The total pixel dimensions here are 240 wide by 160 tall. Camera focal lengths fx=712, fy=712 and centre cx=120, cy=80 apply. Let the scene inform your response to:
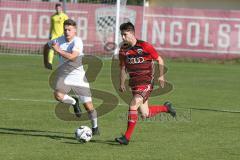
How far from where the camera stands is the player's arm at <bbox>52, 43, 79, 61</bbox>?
11402 mm

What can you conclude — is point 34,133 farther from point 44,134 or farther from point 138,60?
point 138,60

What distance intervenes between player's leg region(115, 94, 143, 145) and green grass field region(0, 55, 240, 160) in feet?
0.42

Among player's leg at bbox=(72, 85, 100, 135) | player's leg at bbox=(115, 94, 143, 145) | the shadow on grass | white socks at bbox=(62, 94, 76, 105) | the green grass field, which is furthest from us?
white socks at bbox=(62, 94, 76, 105)

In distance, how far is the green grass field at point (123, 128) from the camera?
10023 mm

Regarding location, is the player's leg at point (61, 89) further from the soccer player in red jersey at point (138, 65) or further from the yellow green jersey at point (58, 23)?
the yellow green jersey at point (58, 23)

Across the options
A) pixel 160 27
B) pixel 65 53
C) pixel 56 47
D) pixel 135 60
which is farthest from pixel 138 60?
pixel 160 27

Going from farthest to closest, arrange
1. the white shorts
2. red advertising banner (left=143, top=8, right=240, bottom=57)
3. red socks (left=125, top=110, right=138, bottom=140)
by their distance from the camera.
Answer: red advertising banner (left=143, top=8, right=240, bottom=57) < the white shorts < red socks (left=125, top=110, right=138, bottom=140)

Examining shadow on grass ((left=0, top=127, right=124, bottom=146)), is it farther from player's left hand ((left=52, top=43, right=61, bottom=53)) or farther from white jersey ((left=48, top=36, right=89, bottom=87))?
player's left hand ((left=52, top=43, right=61, bottom=53))

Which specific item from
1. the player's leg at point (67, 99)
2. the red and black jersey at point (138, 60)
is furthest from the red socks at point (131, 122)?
the player's leg at point (67, 99)

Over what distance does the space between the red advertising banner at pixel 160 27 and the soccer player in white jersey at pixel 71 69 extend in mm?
20763

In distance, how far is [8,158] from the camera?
369 inches

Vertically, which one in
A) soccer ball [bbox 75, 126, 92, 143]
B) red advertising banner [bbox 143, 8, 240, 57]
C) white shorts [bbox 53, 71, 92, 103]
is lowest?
red advertising banner [bbox 143, 8, 240, 57]

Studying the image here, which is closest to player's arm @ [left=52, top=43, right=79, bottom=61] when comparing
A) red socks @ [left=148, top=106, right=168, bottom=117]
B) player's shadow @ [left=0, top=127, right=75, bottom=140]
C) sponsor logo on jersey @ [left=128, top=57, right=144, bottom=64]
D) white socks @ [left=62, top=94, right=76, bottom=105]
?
sponsor logo on jersey @ [left=128, top=57, right=144, bottom=64]

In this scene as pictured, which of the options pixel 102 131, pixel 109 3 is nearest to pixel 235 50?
pixel 109 3
